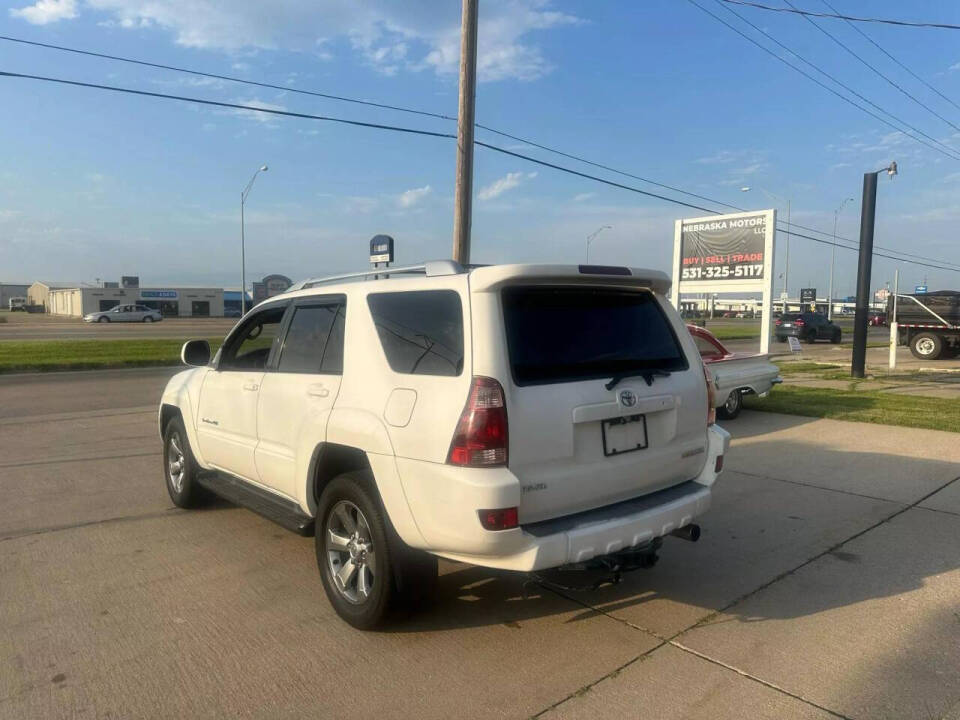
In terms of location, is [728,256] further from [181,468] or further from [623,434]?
[623,434]

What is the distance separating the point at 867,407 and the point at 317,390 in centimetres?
1045

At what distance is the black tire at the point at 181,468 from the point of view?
233 inches

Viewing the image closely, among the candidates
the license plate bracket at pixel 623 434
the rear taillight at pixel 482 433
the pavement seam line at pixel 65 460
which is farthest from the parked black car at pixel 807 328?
the rear taillight at pixel 482 433

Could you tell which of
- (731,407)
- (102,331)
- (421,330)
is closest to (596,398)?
(421,330)

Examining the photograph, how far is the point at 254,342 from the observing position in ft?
17.6

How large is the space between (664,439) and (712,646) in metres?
1.08

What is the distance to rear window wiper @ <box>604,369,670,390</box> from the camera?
3.69m

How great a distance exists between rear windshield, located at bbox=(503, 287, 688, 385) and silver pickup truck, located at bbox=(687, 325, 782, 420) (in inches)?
Answer: 233

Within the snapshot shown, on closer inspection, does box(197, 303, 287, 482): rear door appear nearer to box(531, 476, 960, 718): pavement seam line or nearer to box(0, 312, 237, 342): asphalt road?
box(531, 476, 960, 718): pavement seam line

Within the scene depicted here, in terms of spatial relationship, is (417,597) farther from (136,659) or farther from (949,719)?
(949,719)

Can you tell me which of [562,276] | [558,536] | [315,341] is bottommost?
[558,536]

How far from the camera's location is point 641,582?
457cm

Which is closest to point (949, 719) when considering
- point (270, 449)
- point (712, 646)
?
point (712, 646)

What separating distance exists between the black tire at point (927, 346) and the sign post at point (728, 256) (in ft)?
35.7
